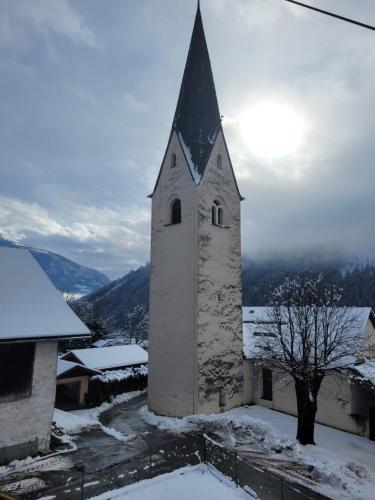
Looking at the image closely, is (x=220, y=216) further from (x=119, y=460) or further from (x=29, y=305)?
(x=119, y=460)

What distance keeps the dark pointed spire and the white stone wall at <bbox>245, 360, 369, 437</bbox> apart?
15840mm

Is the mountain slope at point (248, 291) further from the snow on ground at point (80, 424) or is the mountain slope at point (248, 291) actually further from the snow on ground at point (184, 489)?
the snow on ground at point (184, 489)

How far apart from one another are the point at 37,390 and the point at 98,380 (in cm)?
1292

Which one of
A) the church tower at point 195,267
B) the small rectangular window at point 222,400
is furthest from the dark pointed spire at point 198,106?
the small rectangular window at point 222,400

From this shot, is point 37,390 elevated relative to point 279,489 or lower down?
elevated

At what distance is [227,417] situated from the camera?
20484 millimetres

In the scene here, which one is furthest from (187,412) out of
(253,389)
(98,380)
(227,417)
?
(98,380)

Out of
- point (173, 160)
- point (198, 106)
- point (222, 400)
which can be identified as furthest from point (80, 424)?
point (198, 106)

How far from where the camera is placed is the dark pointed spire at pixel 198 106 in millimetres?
25000

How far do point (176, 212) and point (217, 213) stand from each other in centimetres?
285

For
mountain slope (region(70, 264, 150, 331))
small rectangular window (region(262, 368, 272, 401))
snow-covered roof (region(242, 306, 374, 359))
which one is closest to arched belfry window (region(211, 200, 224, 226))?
snow-covered roof (region(242, 306, 374, 359))

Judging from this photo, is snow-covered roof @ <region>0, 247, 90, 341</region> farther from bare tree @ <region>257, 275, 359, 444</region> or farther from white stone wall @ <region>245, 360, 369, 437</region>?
white stone wall @ <region>245, 360, 369, 437</region>

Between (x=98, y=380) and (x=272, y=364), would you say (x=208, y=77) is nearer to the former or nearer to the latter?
(x=272, y=364)

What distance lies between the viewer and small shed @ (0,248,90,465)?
1328 cm
